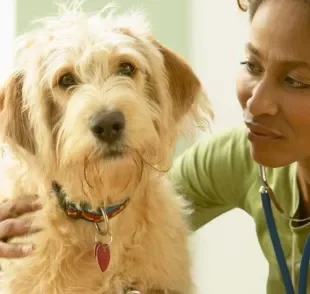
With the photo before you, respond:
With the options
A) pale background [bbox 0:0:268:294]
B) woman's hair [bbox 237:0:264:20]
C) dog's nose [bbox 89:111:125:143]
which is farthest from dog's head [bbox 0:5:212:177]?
pale background [bbox 0:0:268:294]

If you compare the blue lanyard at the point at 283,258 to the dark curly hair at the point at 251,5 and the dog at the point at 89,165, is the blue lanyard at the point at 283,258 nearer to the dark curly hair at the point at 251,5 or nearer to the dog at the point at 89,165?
the dog at the point at 89,165

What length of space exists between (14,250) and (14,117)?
Answer: 301mm

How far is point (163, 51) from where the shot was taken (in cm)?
139

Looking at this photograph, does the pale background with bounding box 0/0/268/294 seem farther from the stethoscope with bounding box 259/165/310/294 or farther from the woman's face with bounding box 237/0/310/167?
the woman's face with bounding box 237/0/310/167

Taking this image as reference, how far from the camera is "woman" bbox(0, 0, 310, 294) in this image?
1035mm

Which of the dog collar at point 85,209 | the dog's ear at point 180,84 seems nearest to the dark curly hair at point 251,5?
the dog's ear at point 180,84

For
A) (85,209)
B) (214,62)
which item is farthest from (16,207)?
(214,62)

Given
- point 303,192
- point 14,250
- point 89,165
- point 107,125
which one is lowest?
point 14,250

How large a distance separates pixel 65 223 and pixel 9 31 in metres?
1.22

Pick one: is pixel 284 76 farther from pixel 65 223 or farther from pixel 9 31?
pixel 9 31

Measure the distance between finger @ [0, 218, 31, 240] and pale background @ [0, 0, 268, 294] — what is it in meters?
0.92

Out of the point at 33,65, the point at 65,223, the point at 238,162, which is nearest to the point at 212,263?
the point at 238,162

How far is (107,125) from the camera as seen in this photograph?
3.53ft

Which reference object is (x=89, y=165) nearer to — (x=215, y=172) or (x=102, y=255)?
(x=102, y=255)
